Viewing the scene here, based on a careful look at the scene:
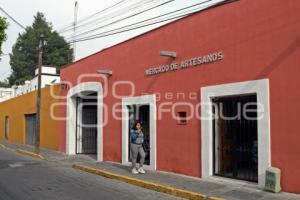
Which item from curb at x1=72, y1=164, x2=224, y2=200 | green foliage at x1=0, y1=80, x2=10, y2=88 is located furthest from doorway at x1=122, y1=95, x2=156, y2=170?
green foliage at x1=0, y1=80, x2=10, y2=88

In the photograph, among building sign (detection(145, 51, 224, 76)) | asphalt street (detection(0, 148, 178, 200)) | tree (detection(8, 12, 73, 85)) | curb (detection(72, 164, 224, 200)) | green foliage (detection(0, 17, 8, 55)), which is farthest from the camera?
tree (detection(8, 12, 73, 85))

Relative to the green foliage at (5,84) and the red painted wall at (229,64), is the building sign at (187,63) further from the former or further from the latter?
the green foliage at (5,84)

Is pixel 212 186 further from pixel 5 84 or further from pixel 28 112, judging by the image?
pixel 5 84

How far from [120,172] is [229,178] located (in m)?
4.10

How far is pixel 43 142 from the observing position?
2656 centimetres

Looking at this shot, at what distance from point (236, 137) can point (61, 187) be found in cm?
474

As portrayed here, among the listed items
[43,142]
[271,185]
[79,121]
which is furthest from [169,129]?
[43,142]

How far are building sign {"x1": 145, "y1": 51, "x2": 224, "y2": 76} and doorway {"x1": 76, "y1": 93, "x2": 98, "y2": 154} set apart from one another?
788 centimetres

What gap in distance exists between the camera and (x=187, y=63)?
41.7ft

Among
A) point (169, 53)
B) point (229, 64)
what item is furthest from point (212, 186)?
point (169, 53)

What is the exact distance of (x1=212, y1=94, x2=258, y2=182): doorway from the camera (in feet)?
35.7

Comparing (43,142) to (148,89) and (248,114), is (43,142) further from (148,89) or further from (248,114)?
(248,114)

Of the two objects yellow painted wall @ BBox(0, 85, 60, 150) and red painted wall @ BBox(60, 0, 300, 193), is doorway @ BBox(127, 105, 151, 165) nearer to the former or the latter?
red painted wall @ BBox(60, 0, 300, 193)

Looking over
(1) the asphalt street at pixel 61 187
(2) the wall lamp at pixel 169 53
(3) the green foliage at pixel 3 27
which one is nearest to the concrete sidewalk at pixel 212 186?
(1) the asphalt street at pixel 61 187
